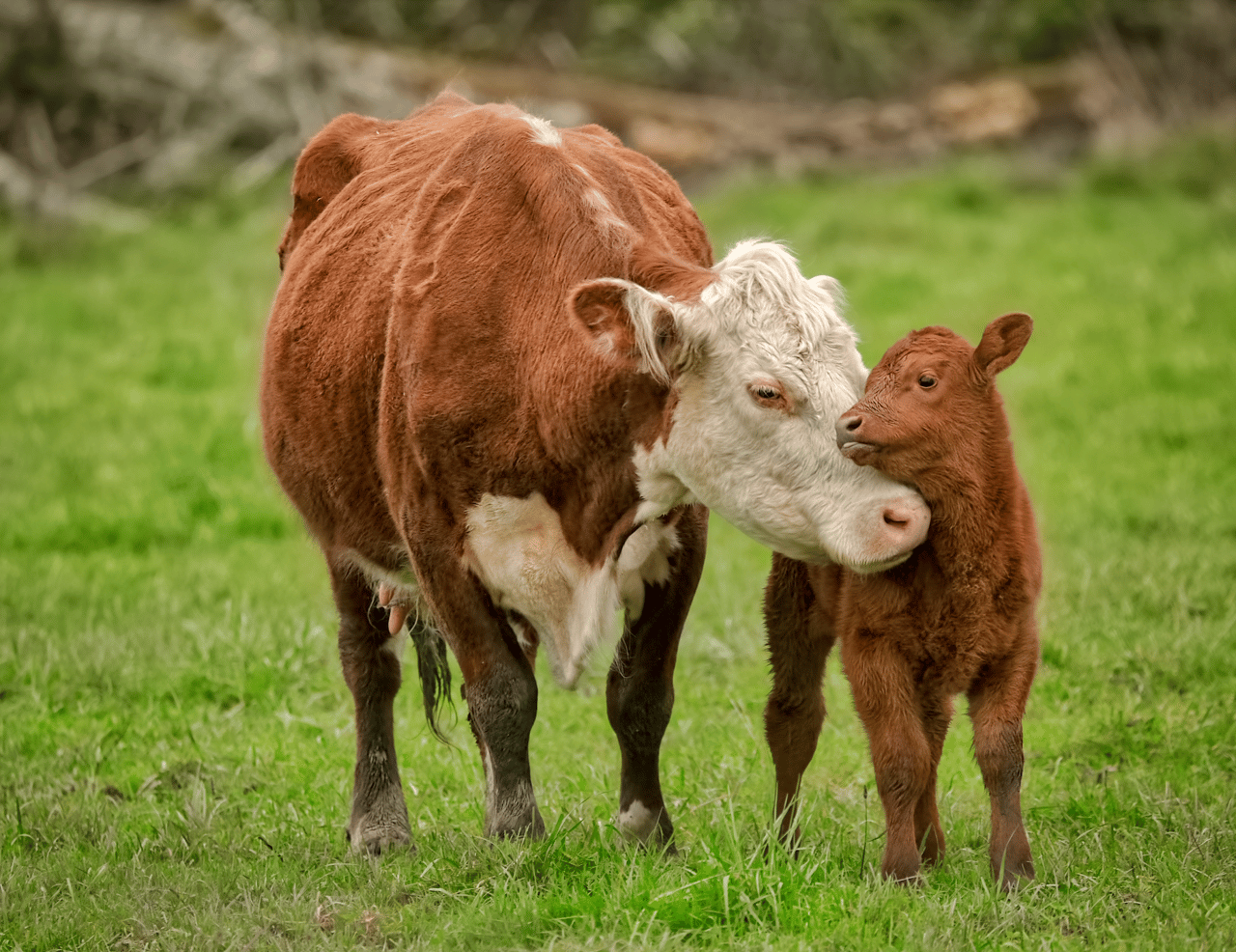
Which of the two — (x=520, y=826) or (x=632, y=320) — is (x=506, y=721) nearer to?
(x=520, y=826)

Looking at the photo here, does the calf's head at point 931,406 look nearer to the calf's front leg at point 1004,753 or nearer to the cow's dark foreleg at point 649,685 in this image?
the calf's front leg at point 1004,753

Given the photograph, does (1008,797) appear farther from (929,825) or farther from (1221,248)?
(1221,248)

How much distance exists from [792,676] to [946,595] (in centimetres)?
71

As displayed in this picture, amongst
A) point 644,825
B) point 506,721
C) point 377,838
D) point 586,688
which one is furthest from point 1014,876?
point 586,688

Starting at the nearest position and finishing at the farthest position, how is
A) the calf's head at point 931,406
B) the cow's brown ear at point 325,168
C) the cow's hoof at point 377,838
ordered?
the calf's head at point 931,406, the cow's hoof at point 377,838, the cow's brown ear at point 325,168

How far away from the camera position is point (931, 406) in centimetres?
404

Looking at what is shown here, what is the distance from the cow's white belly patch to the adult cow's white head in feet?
1.38

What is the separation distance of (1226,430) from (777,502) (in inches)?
241

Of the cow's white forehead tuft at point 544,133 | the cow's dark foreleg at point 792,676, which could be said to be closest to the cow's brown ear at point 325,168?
the cow's white forehead tuft at point 544,133

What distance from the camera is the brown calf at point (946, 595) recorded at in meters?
4.01

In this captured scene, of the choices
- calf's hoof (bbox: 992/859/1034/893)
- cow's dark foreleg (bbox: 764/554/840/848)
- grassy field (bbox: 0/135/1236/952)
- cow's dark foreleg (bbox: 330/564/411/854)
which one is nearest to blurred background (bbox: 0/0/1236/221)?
grassy field (bbox: 0/135/1236/952)

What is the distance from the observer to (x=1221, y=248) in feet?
40.4

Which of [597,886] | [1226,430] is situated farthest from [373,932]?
[1226,430]

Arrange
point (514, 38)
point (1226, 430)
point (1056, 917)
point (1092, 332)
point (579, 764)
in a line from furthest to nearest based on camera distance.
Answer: point (514, 38)
point (1092, 332)
point (1226, 430)
point (579, 764)
point (1056, 917)
